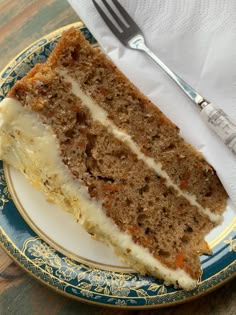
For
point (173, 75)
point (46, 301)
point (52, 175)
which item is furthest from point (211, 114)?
point (46, 301)

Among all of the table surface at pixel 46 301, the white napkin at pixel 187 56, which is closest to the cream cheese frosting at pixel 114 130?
the white napkin at pixel 187 56

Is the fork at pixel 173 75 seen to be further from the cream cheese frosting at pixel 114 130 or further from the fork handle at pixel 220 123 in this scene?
the cream cheese frosting at pixel 114 130

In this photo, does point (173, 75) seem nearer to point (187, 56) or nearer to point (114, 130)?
point (187, 56)

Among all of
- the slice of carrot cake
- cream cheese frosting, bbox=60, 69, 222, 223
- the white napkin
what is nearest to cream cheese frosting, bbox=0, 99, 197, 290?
the slice of carrot cake

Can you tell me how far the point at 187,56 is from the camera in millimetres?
1851

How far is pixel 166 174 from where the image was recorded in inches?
72.7

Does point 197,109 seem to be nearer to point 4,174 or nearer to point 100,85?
point 100,85

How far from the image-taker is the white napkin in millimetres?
1791

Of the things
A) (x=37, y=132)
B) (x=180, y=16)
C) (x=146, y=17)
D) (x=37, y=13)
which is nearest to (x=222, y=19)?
(x=180, y=16)

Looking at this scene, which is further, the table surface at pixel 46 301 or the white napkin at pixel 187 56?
the white napkin at pixel 187 56

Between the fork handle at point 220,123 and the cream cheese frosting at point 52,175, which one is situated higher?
the cream cheese frosting at point 52,175

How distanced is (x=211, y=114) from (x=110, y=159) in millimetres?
370

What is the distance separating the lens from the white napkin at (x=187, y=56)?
1.79 metres

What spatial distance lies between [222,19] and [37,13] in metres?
0.87
